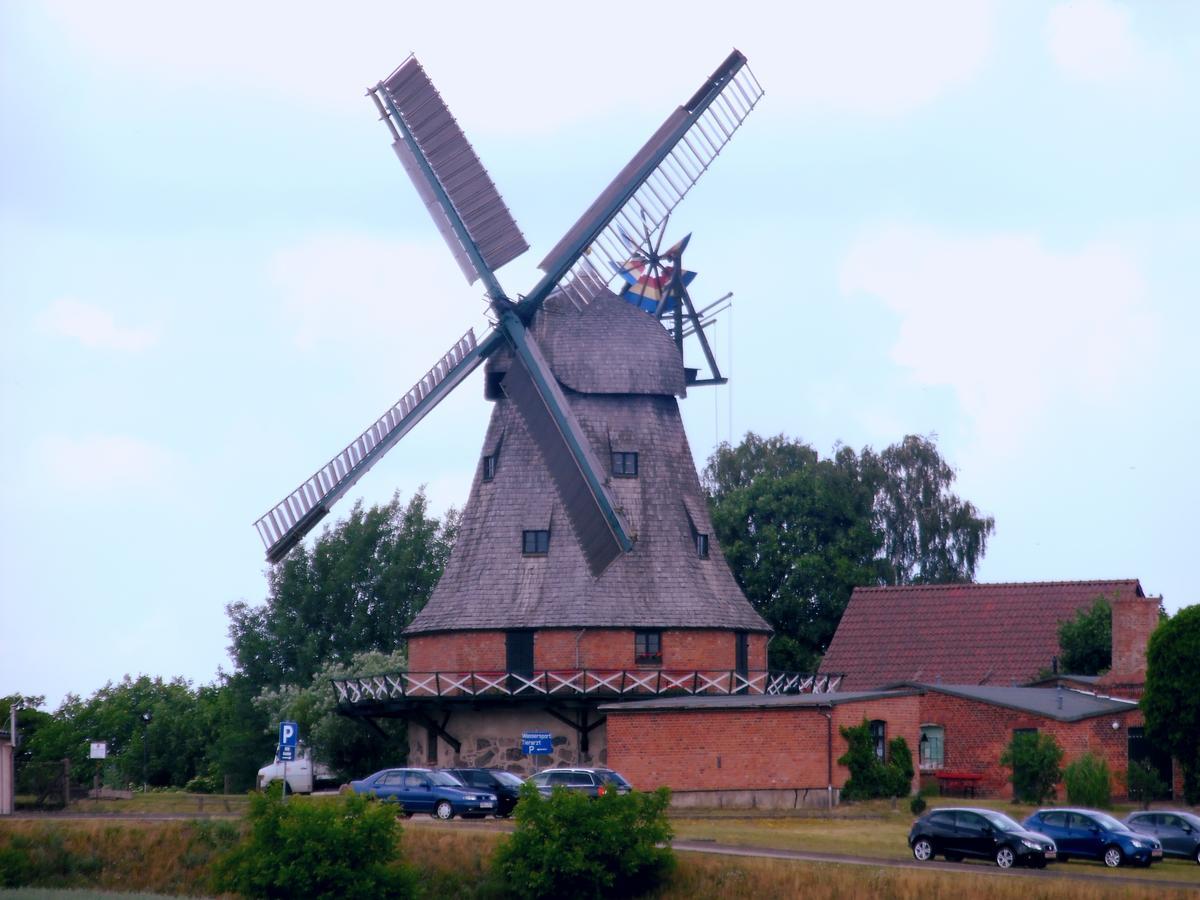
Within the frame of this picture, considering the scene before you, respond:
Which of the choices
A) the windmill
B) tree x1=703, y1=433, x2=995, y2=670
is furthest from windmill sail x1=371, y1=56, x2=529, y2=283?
tree x1=703, y1=433, x2=995, y2=670

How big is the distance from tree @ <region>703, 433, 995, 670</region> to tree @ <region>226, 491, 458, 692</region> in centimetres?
1214

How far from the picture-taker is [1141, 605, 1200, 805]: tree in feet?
149

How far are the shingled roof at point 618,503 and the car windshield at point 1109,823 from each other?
1462 centimetres

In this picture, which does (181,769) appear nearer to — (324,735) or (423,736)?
(324,735)

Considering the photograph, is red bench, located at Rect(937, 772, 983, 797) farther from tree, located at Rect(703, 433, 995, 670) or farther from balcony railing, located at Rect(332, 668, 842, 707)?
tree, located at Rect(703, 433, 995, 670)

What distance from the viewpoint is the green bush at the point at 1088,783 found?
45.1m

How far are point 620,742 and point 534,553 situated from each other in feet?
20.6

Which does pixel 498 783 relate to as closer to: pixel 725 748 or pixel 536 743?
pixel 536 743

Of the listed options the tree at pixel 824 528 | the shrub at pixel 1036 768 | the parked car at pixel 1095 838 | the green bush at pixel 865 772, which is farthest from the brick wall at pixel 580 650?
the tree at pixel 824 528

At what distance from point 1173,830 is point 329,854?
54.7 feet

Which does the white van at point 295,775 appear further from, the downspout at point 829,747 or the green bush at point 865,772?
the green bush at point 865,772

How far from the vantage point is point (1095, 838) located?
36.2 metres

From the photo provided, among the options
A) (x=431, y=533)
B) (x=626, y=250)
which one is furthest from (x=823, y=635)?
(x=626, y=250)

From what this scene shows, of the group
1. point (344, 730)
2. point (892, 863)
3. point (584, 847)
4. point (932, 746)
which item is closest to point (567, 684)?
point (932, 746)
